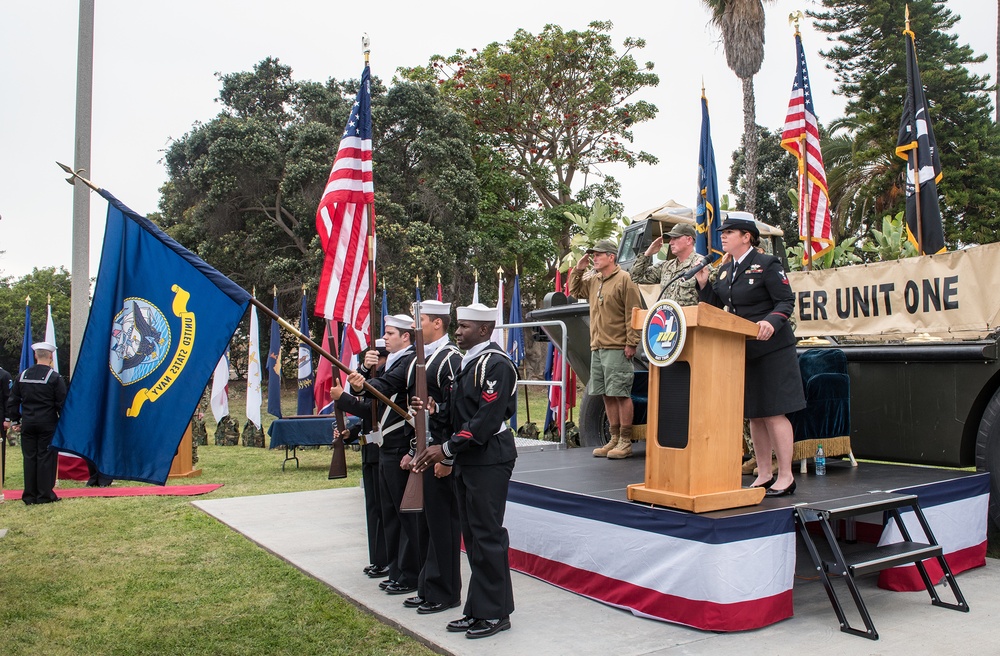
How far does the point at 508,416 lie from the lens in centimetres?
461

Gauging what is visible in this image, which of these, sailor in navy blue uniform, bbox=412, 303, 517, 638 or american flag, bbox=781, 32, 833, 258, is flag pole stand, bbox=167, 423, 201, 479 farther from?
american flag, bbox=781, 32, 833, 258

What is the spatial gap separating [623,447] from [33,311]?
35288mm

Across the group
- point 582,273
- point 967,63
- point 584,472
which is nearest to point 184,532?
point 584,472

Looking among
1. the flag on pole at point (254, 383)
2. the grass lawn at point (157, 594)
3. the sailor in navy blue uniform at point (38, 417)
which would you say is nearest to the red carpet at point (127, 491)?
the sailor in navy blue uniform at point (38, 417)

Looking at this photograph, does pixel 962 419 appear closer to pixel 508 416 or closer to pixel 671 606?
pixel 671 606

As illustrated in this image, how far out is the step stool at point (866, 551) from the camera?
432 cm

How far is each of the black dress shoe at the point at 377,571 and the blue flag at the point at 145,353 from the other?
6.06ft

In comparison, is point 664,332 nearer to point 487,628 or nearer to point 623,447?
point 487,628

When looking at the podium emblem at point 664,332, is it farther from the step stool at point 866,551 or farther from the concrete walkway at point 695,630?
the concrete walkway at point 695,630

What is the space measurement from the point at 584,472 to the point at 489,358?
2.02 metres

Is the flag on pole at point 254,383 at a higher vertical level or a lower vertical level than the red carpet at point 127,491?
higher

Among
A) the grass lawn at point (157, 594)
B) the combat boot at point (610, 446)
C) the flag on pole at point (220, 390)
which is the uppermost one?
the flag on pole at point (220, 390)

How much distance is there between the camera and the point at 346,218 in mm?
6496

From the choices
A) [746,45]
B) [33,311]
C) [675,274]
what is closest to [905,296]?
[675,274]
